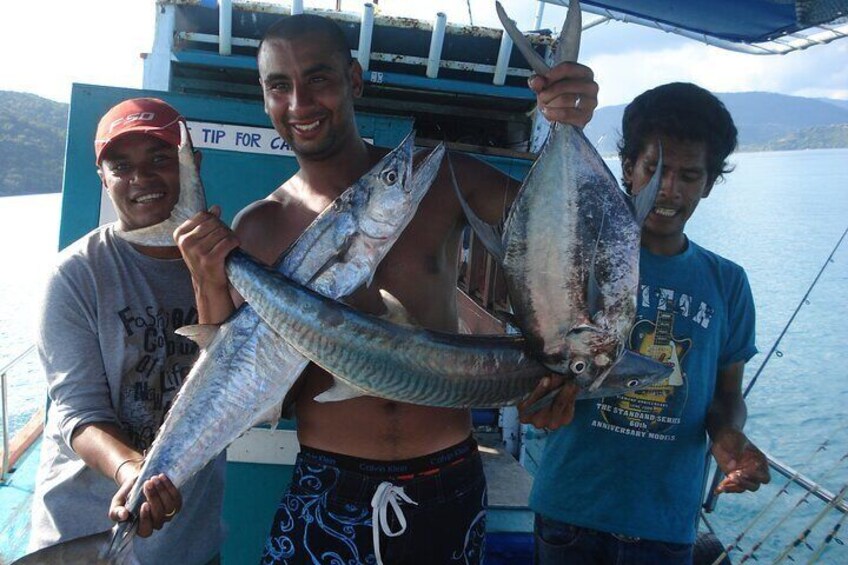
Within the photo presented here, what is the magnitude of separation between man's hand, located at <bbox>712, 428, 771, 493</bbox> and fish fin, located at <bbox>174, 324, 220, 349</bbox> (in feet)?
4.70

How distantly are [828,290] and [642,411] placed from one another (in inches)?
471

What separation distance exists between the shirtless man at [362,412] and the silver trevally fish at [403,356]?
0.33 m

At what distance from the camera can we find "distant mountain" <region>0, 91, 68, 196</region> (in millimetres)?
21562

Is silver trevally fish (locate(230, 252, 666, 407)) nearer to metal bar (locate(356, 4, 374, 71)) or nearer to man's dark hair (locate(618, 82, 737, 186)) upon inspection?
man's dark hair (locate(618, 82, 737, 186))

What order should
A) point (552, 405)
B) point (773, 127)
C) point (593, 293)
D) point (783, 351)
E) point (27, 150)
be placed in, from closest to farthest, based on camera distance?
point (593, 293), point (552, 405), point (783, 351), point (27, 150), point (773, 127)

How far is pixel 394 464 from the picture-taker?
1.87 m

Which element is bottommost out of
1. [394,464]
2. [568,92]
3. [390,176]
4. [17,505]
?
[17,505]

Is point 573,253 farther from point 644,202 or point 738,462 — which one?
point 738,462

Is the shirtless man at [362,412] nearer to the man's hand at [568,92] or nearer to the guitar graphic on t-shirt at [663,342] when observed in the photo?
the man's hand at [568,92]

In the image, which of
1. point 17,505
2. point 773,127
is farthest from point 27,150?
point 773,127

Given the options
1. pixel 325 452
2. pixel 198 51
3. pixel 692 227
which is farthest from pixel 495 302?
pixel 692 227

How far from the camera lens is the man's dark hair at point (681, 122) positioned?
1926 mm

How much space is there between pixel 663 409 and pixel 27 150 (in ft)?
86.7

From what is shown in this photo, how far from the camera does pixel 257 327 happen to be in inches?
65.1
